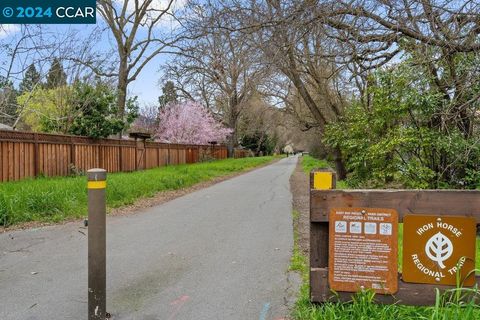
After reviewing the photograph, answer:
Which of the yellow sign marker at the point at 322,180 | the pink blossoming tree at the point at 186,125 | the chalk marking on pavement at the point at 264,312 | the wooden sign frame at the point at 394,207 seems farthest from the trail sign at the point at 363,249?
the pink blossoming tree at the point at 186,125

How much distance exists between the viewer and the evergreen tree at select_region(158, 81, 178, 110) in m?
46.4

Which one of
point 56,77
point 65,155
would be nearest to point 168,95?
point 56,77

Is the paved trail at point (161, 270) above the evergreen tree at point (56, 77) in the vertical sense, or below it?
below

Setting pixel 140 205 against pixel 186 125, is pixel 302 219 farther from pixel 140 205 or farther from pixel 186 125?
pixel 186 125

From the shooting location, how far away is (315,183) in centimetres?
377

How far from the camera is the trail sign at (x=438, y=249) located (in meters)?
3.42

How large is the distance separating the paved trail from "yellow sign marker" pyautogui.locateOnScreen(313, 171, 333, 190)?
121 centimetres

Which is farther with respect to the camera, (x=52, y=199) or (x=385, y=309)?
(x=52, y=199)

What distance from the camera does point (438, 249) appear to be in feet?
11.4

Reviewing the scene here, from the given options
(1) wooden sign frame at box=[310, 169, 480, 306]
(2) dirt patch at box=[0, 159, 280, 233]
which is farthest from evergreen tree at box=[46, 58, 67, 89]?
(1) wooden sign frame at box=[310, 169, 480, 306]

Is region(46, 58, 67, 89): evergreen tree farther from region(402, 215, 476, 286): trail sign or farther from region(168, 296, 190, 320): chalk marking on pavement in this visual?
region(402, 215, 476, 286): trail sign

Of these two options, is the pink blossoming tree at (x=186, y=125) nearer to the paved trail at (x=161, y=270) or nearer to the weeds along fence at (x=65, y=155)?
the weeds along fence at (x=65, y=155)

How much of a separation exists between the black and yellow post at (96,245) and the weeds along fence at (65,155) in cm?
921

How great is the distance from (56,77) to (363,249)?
59.5 ft
